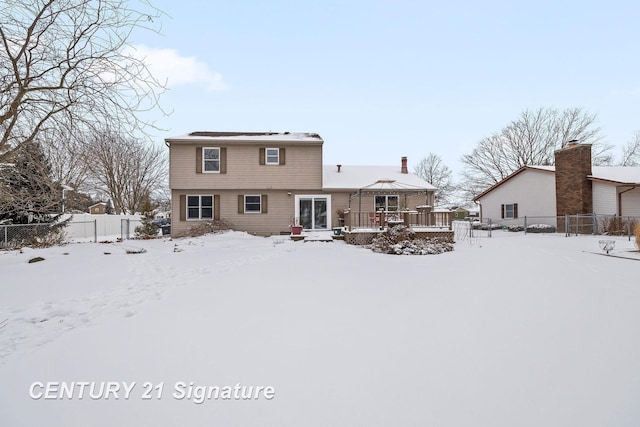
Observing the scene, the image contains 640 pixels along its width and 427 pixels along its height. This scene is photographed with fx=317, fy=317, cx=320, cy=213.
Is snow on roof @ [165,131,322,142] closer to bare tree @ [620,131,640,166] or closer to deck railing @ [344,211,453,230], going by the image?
deck railing @ [344,211,453,230]

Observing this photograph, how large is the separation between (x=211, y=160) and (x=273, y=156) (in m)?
3.31

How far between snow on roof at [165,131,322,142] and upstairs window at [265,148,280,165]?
0.60 m

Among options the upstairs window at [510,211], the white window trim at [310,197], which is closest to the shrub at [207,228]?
the white window trim at [310,197]

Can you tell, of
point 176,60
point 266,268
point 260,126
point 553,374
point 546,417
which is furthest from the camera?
point 260,126

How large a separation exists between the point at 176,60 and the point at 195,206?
47.8 ft

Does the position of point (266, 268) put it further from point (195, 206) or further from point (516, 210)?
point (516, 210)

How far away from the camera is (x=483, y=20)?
11.8 m

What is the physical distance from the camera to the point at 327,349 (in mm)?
3336

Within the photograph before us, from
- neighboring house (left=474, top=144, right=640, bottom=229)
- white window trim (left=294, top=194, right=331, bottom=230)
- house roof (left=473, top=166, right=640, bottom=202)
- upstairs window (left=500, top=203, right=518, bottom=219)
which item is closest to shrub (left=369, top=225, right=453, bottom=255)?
white window trim (left=294, top=194, right=331, bottom=230)

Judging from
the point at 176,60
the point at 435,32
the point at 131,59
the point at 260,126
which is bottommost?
the point at 131,59

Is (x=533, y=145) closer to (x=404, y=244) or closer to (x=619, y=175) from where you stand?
(x=619, y=175)

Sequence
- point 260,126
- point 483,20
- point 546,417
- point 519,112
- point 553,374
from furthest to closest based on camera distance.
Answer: point 519,112, point 260,126, point 483,20, point 553,374, point 546,417

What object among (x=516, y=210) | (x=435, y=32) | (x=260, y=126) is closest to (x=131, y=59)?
(x=435, y=32)

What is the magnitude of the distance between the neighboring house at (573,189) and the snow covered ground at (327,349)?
14.7m
